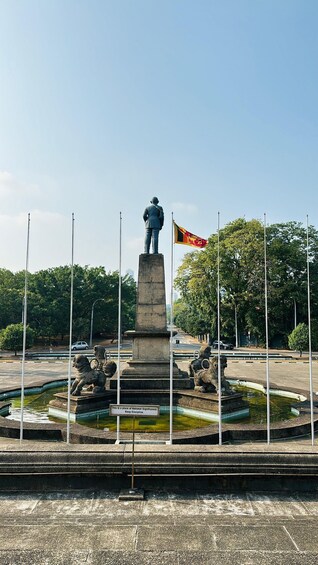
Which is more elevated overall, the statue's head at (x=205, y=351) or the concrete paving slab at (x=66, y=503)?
the statue's head at (x=205, y=351)

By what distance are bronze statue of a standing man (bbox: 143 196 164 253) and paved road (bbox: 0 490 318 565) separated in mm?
10071

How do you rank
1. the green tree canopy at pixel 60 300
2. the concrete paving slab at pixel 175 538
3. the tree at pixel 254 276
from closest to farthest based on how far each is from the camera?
the concrete paving slab at pixel 175 538, the tree at pixel 254 276, the green tree canopy at pixel 60 300

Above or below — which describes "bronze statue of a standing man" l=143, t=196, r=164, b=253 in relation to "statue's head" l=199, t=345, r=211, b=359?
above

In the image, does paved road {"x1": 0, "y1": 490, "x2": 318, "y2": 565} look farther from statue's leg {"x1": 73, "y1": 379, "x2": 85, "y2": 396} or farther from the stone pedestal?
the stone pedestal

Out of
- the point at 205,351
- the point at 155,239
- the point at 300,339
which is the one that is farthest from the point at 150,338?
the point at 300,339

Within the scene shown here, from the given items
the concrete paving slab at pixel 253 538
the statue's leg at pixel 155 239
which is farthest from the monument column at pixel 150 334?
the concrete paving slab at pixel 253 538

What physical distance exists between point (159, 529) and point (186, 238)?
8.73m

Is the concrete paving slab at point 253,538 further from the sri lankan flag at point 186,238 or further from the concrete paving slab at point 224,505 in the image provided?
the sri lankan flag at point 186,238

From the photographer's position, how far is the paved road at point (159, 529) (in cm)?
421

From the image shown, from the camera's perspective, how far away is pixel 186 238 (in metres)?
12.3

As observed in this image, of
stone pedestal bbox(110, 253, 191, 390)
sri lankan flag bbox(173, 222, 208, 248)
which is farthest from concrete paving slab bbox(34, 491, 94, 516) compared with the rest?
sri lankan flag bbox(173, 222, 208, 248)

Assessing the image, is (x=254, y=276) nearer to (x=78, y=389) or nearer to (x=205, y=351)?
(x=205, y=351)

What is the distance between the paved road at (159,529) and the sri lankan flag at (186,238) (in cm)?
775

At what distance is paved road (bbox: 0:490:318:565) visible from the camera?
4.21 meters
